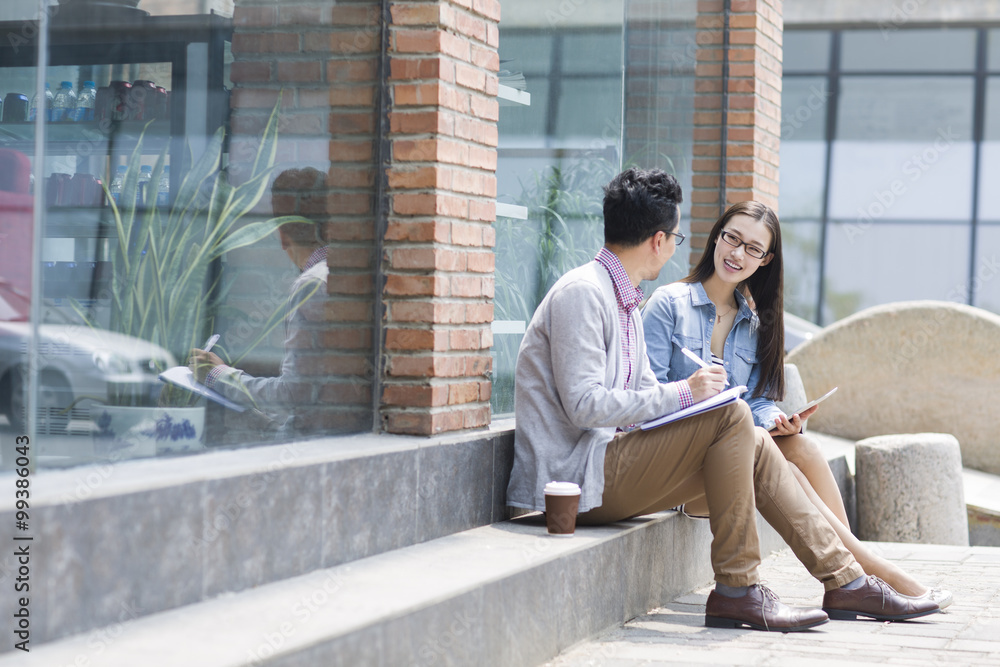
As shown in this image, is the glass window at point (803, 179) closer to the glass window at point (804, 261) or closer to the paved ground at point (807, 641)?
the glass window at point (804, 261)

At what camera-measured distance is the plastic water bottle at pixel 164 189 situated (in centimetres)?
296

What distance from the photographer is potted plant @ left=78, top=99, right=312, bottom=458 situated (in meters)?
2.85

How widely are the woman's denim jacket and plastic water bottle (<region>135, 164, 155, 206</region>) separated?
2201 mm

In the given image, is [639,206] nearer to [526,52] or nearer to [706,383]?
[706,383]

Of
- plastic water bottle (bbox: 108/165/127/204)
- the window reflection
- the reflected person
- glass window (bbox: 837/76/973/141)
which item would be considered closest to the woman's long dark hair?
the window reflection

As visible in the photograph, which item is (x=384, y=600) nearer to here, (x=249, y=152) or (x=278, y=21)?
(x=249, y=152)

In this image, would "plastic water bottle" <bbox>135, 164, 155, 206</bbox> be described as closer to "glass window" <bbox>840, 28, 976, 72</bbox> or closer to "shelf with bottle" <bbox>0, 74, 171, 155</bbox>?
"shelf with bottle" <bbox>0, 74, 171, 155</bbox>

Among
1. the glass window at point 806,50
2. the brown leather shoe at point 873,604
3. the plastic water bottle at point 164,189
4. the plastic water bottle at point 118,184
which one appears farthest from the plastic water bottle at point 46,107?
the glass window at point 806,50

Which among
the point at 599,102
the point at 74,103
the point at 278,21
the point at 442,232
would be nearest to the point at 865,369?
the point at 599,102

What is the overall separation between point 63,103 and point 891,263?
51.7 feet

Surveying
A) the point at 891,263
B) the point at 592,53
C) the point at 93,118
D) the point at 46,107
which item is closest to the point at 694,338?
the point at 592,53

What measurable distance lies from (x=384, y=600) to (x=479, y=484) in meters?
1.17

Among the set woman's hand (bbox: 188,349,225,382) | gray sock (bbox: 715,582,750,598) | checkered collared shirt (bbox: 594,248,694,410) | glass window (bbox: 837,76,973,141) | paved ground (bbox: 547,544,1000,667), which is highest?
glass window (bbox: 837,76,973,141)

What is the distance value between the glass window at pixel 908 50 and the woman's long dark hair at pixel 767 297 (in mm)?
13907
